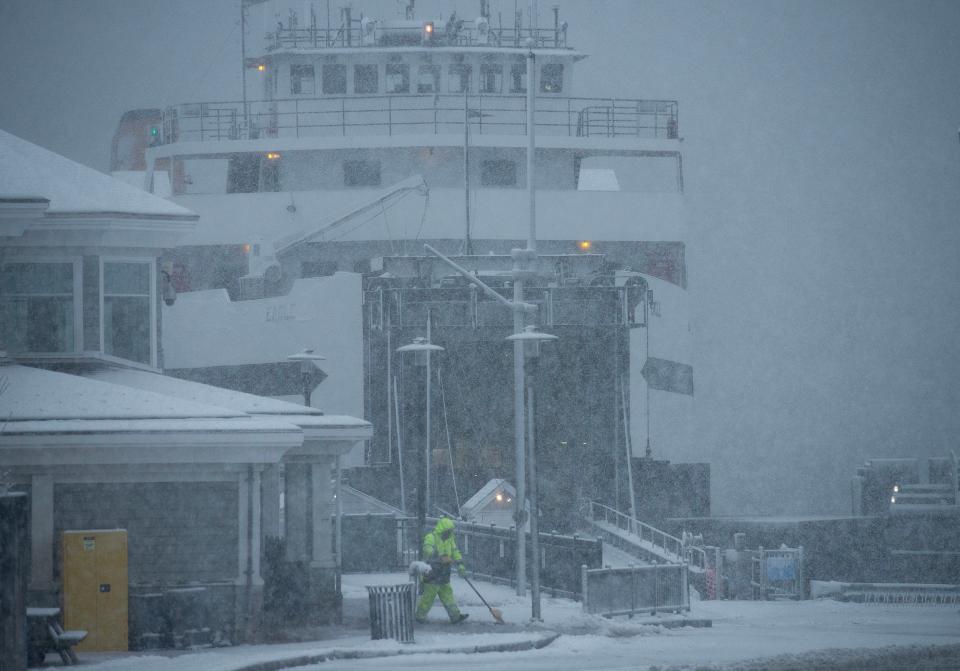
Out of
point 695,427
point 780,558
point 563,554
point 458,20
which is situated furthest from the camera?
point 458,20

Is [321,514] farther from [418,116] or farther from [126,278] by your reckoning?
[418,116]

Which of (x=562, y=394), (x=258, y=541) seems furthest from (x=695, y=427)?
(x=258, y=541)

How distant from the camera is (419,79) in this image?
129 ft

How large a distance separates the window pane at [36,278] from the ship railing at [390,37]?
19.2 metres

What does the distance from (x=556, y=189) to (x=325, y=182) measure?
6352 mm

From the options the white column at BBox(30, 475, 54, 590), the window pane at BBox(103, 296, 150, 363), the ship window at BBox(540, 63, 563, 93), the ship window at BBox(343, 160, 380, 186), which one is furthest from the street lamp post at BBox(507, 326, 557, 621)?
the ship window at BBox(540, 63, 563, 93)

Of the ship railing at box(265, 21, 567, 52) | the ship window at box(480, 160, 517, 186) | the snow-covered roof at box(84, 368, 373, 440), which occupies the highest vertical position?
the ship railing at box(265, 21, 567, 52)

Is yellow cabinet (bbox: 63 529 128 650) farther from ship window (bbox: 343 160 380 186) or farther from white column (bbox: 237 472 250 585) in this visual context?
ship window (bbox: 343 160 380 186)

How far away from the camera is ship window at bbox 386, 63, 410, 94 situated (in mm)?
39156

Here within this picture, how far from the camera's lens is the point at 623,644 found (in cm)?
1684

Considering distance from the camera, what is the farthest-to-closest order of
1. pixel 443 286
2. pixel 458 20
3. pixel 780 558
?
pixel 458 20 < pixel 443 286 < pixel 780 558

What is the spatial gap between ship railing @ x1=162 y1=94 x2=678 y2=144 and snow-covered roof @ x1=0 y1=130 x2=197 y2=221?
16227mm

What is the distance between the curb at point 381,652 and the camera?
46.7 ft

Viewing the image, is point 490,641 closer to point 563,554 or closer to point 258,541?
point 258,541
